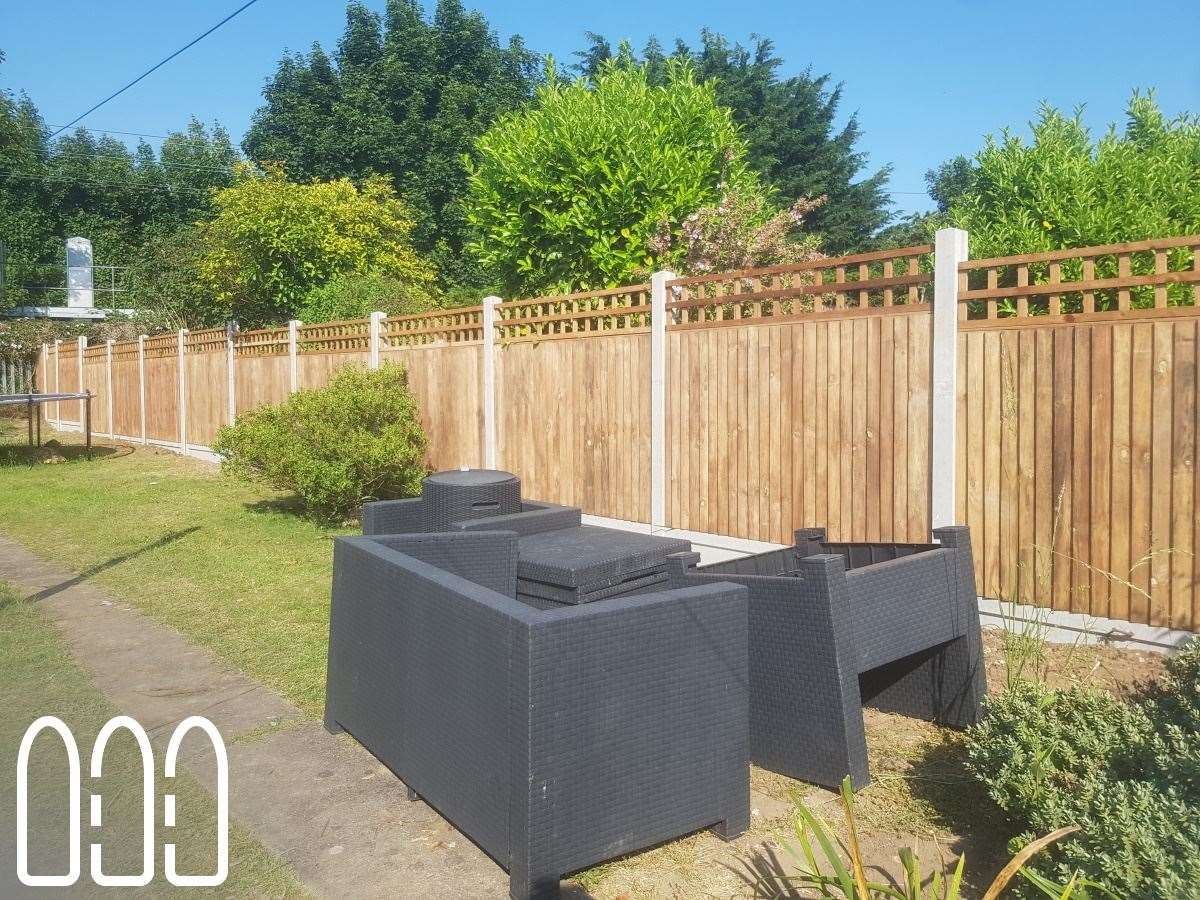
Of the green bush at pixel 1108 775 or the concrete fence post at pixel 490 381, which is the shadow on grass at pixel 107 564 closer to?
the concrete fence post at pixel 490 381

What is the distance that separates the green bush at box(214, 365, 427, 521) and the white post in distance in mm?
924

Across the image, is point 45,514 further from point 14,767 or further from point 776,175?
point 776,175

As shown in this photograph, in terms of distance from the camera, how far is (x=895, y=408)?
5883mm

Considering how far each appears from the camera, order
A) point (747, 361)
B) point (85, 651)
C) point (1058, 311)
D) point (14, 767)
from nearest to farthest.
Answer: point (14, 767)
point (1058, 311)
point (85, 651)
point (747, 361)

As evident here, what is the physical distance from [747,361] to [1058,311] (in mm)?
2165

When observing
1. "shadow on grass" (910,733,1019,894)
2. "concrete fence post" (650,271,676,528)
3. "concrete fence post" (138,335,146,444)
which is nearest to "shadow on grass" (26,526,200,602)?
"concrete fence post" (650,271,676,528)

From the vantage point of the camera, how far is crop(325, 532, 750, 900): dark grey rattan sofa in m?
2.81

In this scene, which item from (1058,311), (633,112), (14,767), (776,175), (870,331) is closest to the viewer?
(14,767)

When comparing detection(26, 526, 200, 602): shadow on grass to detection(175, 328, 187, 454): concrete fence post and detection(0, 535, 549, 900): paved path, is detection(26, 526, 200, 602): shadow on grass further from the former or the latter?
detection(175, 328, 187, 454): concrete fence post

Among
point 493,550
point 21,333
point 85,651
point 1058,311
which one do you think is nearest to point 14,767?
point 85,651

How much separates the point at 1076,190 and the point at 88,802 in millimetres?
6894

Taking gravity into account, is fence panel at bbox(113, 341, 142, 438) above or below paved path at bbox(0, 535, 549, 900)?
above

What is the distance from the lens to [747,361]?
6.82 meters

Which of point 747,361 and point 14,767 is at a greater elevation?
point 747,361
